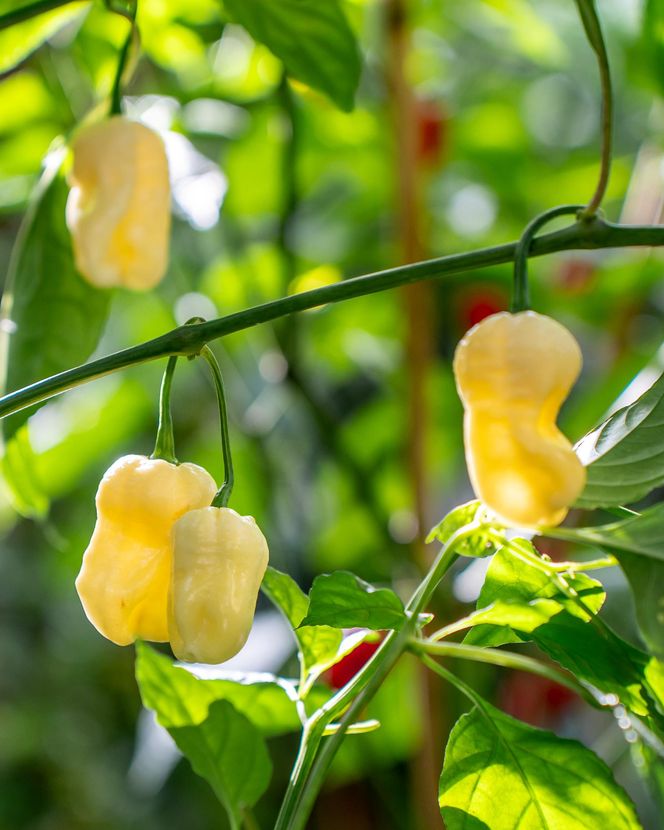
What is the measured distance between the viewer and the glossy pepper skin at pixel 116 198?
0.48 meters

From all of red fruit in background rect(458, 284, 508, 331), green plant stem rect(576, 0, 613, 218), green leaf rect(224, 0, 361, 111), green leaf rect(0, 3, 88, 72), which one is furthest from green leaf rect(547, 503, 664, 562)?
red fruit in background rect(458, 284, 508, 331)

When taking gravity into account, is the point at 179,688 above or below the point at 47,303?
below

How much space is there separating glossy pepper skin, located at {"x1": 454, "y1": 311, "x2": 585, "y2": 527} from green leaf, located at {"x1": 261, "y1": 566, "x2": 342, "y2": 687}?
0.32 ft

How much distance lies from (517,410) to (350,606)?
8 centimetres

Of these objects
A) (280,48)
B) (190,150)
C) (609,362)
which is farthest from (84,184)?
(609,362)

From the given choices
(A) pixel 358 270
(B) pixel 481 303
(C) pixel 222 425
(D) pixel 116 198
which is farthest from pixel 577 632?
(A) pixel 358 270

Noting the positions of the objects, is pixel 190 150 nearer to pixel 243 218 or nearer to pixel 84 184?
pixel 243 218

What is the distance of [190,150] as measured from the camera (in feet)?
2.74

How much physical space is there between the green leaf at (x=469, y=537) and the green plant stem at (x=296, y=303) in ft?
0.25

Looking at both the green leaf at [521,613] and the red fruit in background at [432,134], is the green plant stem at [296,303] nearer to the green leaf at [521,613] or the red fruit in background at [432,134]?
the green leaf at [521,613]

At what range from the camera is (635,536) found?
0.97 ft

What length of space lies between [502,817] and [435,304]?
0.89 m

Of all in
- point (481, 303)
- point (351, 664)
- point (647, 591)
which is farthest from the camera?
point (481, 303)

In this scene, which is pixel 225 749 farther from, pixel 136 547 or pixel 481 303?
pixel 481 303
